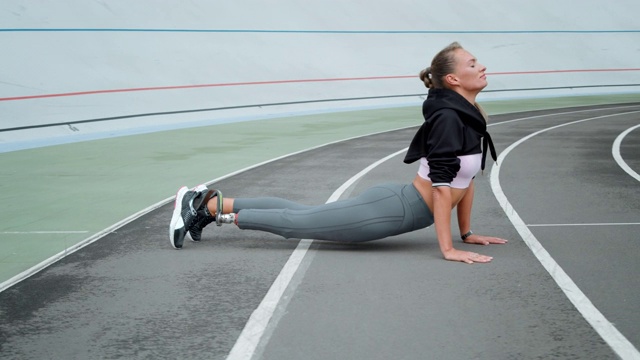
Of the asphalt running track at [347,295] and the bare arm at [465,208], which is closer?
the asphalt running track at [347,295]

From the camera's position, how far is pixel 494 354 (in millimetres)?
4020

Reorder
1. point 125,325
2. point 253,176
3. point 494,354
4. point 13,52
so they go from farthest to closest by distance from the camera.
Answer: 1. point 13,52
2. point 253,176
3. point 125,325
4. point 494,354

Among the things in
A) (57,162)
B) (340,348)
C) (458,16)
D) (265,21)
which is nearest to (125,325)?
(340,348)

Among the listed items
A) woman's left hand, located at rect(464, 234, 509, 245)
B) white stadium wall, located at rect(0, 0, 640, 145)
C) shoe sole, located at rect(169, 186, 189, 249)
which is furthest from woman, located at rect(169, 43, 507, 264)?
white stadium wall, located at rect(0, 0, 640, 145)

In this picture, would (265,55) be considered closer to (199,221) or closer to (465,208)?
(199,221)

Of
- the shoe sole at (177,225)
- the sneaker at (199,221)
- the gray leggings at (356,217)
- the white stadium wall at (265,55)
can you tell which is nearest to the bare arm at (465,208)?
the gray leggings at (356,217)

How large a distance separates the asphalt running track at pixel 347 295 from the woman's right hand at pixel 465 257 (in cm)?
5

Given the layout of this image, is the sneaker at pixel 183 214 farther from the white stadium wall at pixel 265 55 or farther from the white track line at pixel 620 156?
the white stadium wall at pixel 265 55

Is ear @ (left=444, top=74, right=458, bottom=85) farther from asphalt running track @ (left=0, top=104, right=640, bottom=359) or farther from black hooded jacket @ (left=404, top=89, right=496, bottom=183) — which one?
asphalt running track @ (left=0, top=104, right=640, bottom=359)

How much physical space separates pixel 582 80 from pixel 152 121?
20725mm

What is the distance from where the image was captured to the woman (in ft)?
18.6

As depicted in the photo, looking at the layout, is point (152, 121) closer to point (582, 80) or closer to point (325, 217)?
point (325, 217)

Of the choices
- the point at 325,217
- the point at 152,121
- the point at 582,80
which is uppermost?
the point at 325,217

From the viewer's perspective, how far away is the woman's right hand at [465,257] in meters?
5.80
